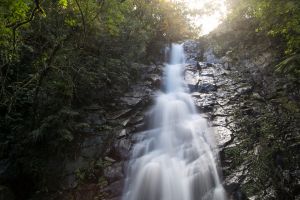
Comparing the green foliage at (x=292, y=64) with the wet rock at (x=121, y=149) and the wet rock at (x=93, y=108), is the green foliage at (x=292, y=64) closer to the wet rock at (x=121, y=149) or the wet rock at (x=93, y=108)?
the wet rock at (x=121, y=149)

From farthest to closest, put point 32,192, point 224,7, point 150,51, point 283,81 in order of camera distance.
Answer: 1. point 150,51
2. point 224,7
3. point 283,81
4. point 32,192

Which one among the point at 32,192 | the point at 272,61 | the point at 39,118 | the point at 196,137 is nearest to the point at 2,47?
the point at 39,118

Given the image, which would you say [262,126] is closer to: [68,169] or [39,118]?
[68,169]

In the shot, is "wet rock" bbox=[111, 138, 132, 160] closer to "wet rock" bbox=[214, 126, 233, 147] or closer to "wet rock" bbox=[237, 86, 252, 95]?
"wet rock" bbox=[214, 126, 233, 147]

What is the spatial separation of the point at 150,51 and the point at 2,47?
29.9 ft

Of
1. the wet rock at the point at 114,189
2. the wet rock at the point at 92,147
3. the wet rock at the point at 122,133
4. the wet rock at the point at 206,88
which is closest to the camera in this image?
the wet rock at the point at 114,189

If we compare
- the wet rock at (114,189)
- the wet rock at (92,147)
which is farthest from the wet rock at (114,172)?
the wet rock at (92,147)

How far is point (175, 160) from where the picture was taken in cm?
732

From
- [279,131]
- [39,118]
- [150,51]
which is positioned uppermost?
[150,51]

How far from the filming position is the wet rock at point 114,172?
7.00 meters

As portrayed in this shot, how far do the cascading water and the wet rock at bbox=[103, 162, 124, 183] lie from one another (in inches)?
9.0

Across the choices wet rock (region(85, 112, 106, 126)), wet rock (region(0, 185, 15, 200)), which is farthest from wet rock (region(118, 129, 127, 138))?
wet rock (region(0, 185, 15, 200))

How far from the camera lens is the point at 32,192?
22.9 feet

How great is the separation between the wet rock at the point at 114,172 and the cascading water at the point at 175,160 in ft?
0.75
